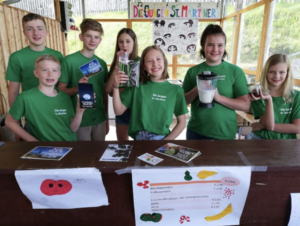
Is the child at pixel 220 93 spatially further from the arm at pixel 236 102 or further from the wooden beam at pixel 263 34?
the wooden beam at pixel 263 34

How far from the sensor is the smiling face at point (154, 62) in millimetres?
1299

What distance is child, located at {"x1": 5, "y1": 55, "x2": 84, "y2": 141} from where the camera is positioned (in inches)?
50.4

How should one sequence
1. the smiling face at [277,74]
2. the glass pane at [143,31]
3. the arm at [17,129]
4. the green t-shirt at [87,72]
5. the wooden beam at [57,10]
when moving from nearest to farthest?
1. the arm at [17,129]
2. the smiling face at [277,74]
3. the green t-shirt at [87,72]
4. the wooden beam at [57,10]
5. the glass pane at [143,31]

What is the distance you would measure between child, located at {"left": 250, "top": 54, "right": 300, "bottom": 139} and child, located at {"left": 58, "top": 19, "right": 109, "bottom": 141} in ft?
3.76

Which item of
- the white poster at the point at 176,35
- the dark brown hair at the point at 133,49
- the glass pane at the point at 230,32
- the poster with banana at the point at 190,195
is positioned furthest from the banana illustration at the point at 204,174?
the white poster at the point at 176,35

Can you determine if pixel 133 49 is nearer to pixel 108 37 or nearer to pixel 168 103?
pixel 168 103

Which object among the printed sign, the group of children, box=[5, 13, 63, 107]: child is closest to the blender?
the group of children

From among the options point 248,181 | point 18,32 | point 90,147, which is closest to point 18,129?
point 90,147

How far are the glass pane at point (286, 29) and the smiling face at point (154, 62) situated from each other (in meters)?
2.29

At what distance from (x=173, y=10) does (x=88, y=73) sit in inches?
162

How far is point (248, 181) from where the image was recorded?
32.5 inches

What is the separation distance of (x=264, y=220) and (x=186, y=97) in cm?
Result: 82

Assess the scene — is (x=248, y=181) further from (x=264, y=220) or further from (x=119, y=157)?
(x=119, y=157)

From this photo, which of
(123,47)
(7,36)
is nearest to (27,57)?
(123,47)
